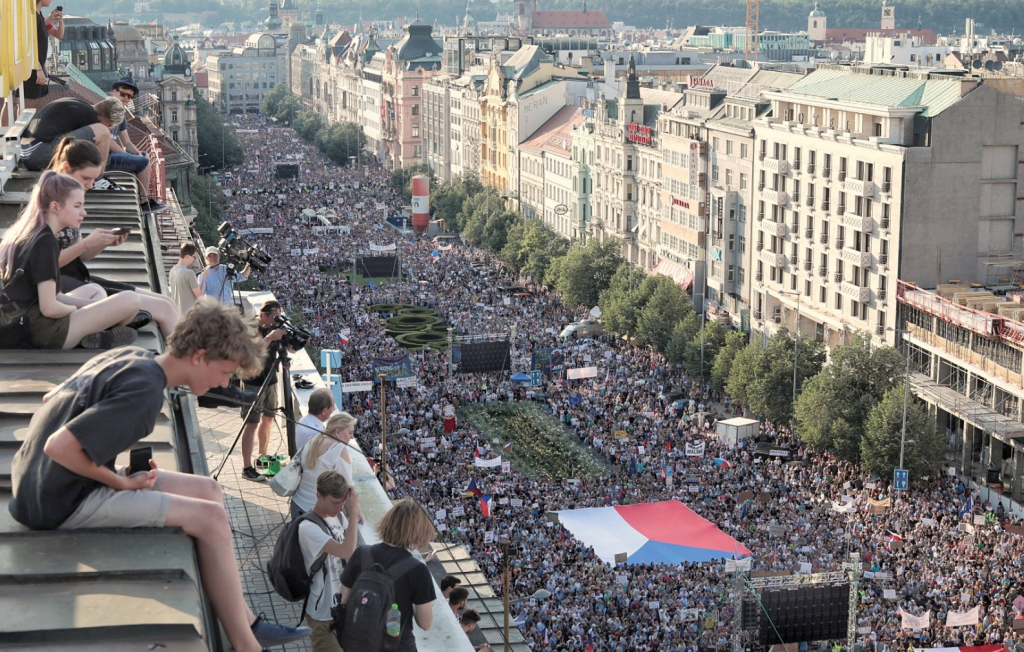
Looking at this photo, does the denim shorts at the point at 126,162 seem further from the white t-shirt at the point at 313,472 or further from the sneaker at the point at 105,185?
the white t-shirt at the point at 313,472

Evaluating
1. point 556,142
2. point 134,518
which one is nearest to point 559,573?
point 134,518

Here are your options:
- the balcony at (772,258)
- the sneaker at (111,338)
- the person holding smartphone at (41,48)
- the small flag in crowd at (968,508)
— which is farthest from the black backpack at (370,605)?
the balcony at (772,258)

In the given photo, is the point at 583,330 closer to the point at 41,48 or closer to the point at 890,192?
the point at 890,192

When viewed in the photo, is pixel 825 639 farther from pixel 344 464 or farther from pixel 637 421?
pixel 344 464

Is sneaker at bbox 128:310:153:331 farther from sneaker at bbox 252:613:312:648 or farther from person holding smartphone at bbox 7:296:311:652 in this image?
sneaker at bbox 252:613:312:648

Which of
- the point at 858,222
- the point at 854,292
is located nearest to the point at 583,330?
the point at 854,292

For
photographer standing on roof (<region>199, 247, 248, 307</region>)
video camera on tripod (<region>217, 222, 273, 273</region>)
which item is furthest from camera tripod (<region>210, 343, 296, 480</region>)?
video camera on tripod (<region>217, 222, 273, 273</region>)
